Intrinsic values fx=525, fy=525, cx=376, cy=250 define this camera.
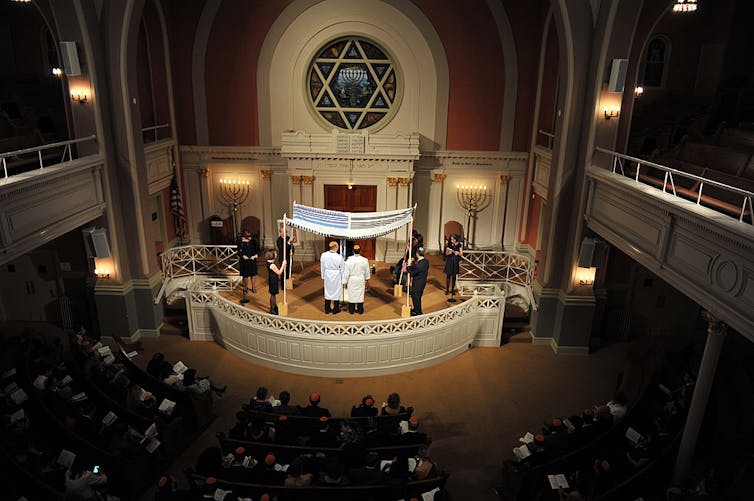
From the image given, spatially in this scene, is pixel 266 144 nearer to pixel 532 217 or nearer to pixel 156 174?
pixel 156 174

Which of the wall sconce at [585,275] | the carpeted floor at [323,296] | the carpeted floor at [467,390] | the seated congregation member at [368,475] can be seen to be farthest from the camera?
the carpeted floor at [323,296]

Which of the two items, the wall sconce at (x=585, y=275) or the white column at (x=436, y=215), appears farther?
the white column at (x=436, y=215)

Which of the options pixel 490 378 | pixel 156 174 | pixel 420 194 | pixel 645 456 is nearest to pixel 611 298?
pixel 490 378

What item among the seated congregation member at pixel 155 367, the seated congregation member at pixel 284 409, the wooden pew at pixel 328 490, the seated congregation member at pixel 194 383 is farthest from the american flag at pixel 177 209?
the wooden pew at pixel 328 490

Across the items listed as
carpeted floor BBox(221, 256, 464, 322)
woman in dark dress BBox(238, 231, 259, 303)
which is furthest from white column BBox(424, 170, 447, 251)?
woman in dark dress BBox(238, 231, 259, 303)

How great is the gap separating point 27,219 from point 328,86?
32.1ft

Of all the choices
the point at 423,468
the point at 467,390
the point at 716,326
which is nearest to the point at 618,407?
the point at 716,326

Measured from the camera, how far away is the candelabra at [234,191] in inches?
682

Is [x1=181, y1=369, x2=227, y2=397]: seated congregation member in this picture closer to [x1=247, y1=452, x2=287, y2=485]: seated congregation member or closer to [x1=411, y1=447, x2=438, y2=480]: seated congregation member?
[x1=247, y1=452, x2=287, y2=485]: seated congregation member

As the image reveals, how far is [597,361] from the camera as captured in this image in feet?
41.8

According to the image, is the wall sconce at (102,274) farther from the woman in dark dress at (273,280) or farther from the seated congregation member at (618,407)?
the seated congregation member at (618,407)

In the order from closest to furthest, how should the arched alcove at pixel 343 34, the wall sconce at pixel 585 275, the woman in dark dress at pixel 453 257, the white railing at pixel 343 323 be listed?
1. the white railing at pixel 343 323
2. the wall sconce at pixel 585 275
3. the woman in dark dress at pixel 453 257
4. the arched alcove at pixel 343 34

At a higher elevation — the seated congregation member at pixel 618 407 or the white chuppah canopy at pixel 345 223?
the white chuppah canopy at pixel 345 223

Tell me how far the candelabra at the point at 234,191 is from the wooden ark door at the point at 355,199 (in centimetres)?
286
